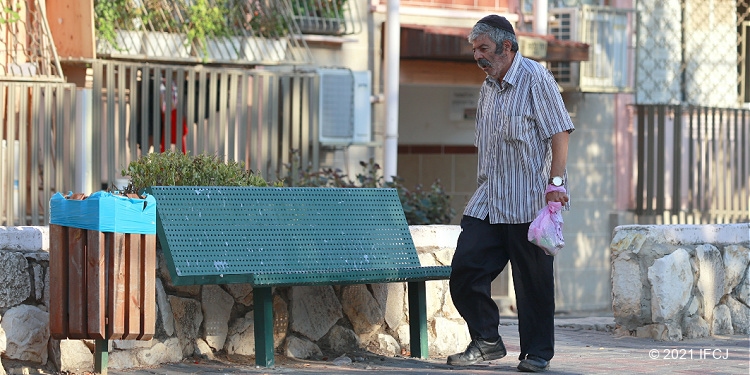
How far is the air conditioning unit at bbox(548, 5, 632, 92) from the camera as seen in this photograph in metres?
15.8

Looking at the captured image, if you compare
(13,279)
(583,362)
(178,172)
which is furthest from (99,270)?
(583,362)

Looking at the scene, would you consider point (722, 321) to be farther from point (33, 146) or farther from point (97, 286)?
point (33, 146)

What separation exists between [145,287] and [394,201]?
73.7 inches

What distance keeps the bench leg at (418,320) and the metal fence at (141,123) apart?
215 inches

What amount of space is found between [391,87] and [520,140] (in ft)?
26.2

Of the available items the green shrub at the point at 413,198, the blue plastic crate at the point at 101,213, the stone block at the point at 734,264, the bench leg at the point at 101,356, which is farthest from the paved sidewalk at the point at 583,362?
the green shrub at the point at 413,198

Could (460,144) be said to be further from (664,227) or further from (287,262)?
(287,262)

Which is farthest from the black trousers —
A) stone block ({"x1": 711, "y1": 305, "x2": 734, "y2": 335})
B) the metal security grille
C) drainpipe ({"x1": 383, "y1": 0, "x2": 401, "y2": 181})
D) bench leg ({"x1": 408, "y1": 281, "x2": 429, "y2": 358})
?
the metal security grille

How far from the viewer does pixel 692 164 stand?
1667 cm

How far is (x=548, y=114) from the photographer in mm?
6641

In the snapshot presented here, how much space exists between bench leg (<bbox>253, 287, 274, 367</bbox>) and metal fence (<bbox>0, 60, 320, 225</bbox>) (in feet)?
19.0

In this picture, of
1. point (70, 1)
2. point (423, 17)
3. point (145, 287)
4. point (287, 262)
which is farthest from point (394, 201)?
point (423, 17)

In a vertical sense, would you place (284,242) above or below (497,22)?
below

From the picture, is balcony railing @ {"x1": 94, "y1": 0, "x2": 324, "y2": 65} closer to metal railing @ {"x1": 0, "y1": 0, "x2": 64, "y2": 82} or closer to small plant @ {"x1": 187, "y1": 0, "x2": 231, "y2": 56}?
small plant @ {"x1": 187, "y1": 0, "x2": 231, "y2": 56}
